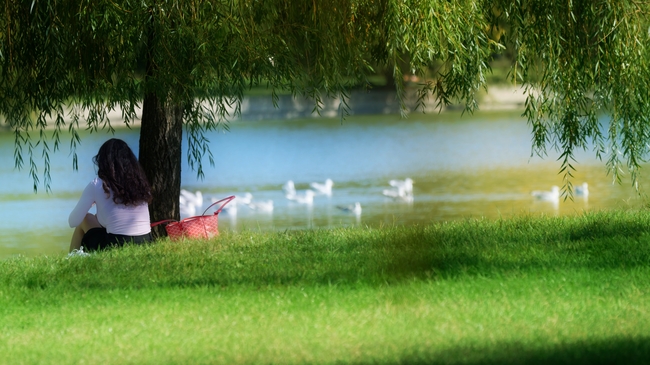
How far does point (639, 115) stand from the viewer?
630 cm

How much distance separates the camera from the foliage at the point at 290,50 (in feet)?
18.9

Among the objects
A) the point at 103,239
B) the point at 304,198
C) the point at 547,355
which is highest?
the point at 547,355

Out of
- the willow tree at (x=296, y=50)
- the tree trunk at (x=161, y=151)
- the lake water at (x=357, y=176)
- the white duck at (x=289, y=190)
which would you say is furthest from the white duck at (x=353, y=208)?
the willow tree at (x=296, y=50)

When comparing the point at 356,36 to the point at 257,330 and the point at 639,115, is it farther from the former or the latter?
the point at 257,330

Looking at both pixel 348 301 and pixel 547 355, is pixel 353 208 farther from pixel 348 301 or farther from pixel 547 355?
pixel 547 355

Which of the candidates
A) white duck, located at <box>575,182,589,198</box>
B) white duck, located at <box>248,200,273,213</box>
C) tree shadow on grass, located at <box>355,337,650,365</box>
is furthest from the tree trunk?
white duck, located at <box>575,182,589,198</box>

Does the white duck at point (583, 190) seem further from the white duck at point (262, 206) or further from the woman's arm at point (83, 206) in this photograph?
the woman's arm at point (83, 206)

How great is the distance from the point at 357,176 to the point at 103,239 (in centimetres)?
1045

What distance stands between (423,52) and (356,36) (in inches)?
38.7

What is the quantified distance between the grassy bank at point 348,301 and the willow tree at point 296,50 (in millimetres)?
1012

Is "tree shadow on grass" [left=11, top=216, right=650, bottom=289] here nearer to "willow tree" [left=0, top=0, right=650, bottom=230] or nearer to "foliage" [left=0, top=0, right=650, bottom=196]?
"foliage" [left=0, top=0, right=650, bottom=196]

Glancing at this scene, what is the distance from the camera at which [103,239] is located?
262 inches

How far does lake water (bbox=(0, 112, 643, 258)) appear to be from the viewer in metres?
11.5

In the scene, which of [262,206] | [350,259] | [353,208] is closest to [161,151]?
[350,259]
